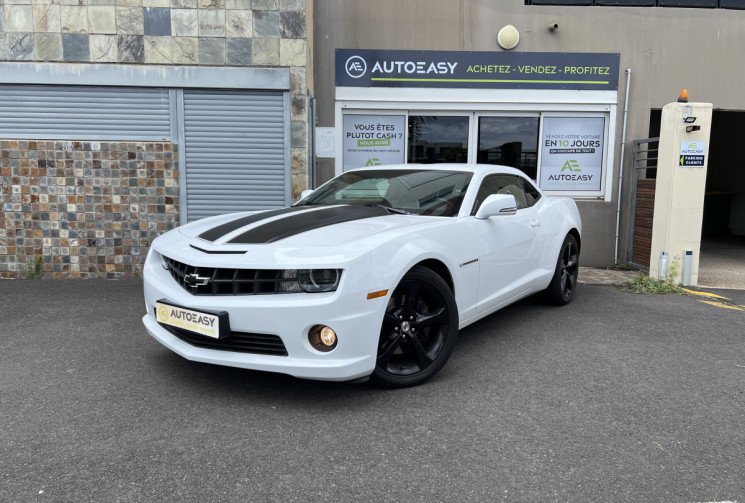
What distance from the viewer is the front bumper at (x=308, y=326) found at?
2.79 metres

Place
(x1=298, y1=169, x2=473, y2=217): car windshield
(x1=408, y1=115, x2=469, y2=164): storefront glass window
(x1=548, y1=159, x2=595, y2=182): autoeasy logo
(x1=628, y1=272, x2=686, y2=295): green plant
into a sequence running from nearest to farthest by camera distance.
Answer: (x1=298, y1=169, x2=473, y2=217): car windshield
(x1=628, y1=272, x2=686, y2=295): green plant
(x1=408, y1=115, x2=469, y2=164): storefront glass window
(x1=548, y1=159, x2=595, y2=182): autoeasy logo

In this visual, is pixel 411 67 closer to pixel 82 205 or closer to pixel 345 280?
pixel 82 205

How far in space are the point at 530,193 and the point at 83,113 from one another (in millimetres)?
5415

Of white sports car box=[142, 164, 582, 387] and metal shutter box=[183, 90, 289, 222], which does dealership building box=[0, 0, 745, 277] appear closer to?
metal shutter box=[183, 90, 289, 222]

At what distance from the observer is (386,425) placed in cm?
279

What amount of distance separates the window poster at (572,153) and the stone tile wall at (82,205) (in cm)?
545

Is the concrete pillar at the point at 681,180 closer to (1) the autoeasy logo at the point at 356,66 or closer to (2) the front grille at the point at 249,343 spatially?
(1) the autoeasy logo at the point at 356,66

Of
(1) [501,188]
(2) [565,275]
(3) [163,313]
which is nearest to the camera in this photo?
(3) [163,313]

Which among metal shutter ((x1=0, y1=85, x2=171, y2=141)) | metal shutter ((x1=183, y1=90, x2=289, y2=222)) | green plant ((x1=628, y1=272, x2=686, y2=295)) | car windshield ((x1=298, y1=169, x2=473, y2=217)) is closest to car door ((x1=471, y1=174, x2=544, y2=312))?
car windshield ((x1=298, y1=169, x2=473, y2=217))

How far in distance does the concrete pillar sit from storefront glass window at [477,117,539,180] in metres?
1.97

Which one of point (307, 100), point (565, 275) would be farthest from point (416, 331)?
point (307, 100)

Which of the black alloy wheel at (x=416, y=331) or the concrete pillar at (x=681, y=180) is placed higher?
the concrete pillar at (x=681, y=180)

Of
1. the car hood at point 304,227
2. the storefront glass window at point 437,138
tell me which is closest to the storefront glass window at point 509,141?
the storefront glass window at point 437,138

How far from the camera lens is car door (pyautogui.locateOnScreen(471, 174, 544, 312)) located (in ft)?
12.9
